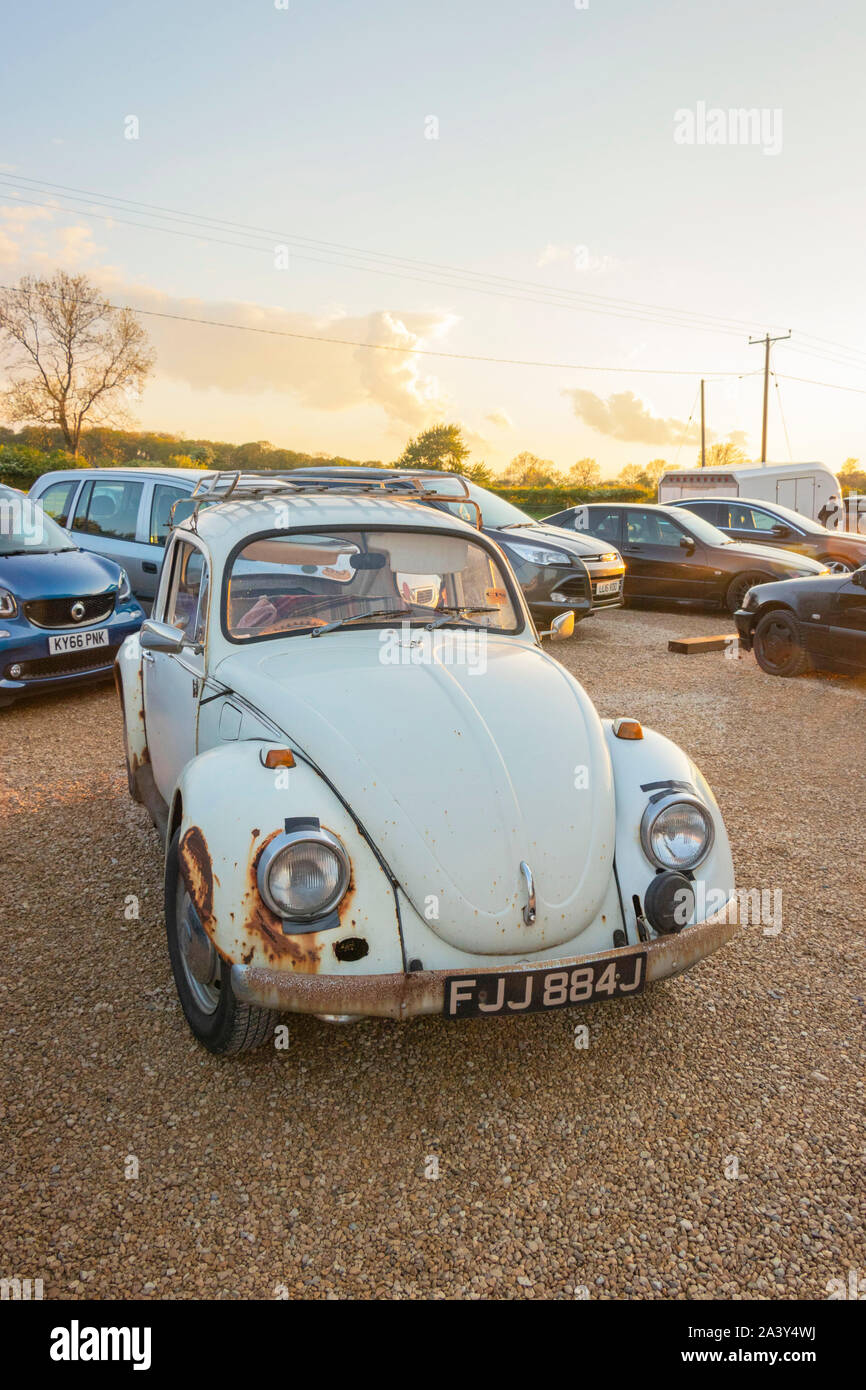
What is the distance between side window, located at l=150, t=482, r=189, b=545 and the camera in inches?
354

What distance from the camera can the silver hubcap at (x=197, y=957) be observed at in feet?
9.62

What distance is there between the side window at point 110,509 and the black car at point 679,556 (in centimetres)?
689

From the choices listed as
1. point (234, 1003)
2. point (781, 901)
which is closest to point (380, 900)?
point (234, 1003)

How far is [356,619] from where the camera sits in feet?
12.5

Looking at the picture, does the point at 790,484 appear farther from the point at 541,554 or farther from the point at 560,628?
the point at 560,628

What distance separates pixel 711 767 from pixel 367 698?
12.9 ft

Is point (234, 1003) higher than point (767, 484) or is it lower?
lower

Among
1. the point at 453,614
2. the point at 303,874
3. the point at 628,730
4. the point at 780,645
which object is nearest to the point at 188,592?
the point at 453,614

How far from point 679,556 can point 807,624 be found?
4.61 meters

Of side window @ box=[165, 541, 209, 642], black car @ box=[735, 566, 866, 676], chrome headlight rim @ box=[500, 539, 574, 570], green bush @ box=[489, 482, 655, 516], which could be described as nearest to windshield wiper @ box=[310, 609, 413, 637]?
side window @ box=[165, 541, 209, 642]

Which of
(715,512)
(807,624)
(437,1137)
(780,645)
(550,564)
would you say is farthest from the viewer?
(715,512)

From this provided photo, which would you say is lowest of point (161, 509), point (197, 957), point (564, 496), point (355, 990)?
point (197, 957)
